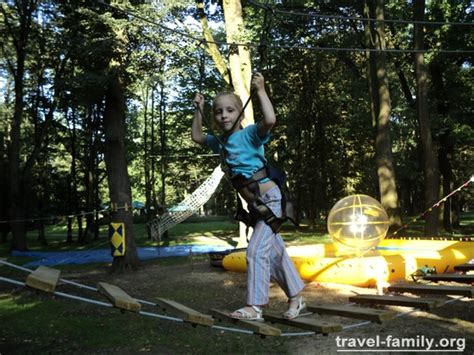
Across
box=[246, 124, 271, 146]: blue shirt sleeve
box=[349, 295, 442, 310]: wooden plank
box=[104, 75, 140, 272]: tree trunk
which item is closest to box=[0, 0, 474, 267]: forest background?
box=[104, 75, 140, 272]: tree trunk

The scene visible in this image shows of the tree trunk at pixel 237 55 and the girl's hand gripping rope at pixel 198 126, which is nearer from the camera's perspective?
the girl's hand gripping rope at pixel 198 126

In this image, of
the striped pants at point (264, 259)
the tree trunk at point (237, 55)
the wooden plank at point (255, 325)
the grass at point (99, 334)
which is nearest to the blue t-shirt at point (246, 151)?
the striped pants at point (264, 259)

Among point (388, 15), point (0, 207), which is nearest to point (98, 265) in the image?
point (388, 15)

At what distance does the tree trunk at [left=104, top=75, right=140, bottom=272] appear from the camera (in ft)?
40.9

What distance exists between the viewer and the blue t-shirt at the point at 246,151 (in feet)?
11.1

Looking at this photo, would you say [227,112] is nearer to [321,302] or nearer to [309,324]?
[309,324]

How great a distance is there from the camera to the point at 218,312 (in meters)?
3.37

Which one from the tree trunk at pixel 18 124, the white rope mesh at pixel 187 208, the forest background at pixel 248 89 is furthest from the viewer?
the tree trunk at pixel 18 124

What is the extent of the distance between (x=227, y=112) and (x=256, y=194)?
64 cm

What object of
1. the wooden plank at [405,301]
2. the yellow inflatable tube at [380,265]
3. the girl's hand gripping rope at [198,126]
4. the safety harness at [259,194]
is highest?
the girl's hand gripping rope at [198,126]

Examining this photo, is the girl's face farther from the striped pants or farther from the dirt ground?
the dirt ground

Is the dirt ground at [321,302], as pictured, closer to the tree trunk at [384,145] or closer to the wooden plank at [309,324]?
the wooden plank at [309,324]

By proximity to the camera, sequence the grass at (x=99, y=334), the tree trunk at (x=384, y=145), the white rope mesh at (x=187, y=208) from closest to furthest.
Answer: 1. the grass at (x=99, y=334)
2. the tree trunk at (x=384, y=145)
3. the white rope mesh at (x=187, y=208)

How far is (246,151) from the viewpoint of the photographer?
3398mm
